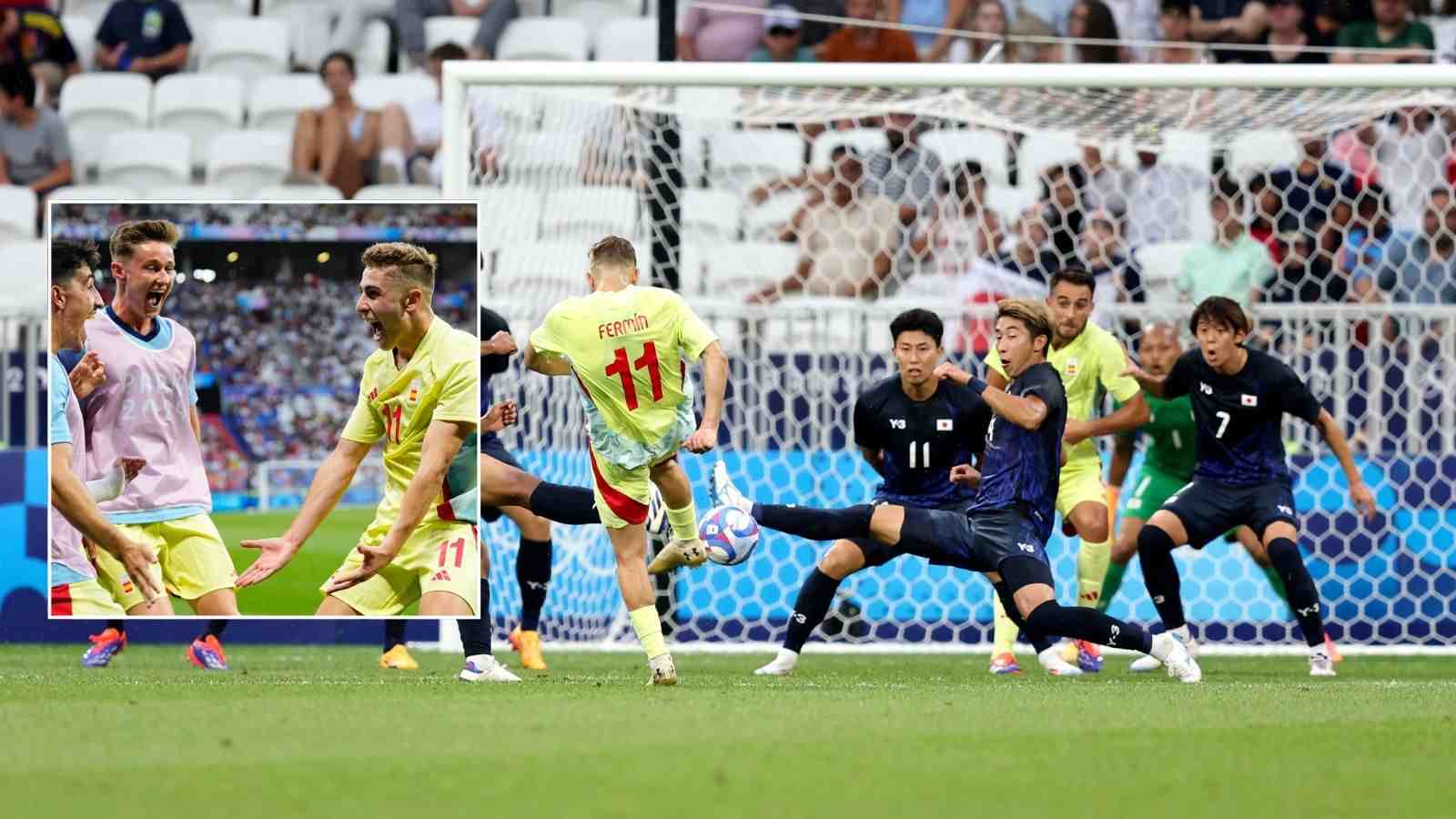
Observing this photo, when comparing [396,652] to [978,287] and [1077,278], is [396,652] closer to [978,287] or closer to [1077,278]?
[1077,278]

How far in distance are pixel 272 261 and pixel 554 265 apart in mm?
4195

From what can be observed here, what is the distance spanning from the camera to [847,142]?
15094 millimetres

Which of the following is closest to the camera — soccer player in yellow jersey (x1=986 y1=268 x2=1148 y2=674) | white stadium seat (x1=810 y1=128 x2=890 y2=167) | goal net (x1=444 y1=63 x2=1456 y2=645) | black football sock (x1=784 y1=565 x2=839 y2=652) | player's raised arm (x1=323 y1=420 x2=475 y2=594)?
player's raised arm (x1=323 y1=420 x2=475 y2=594)

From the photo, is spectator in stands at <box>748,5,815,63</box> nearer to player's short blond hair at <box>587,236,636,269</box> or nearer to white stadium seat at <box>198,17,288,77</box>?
white stadium seat at <box>198,17,288,77</box>

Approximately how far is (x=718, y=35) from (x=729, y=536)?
922 centimetres

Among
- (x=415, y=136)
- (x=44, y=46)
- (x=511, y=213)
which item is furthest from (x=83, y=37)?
(x=511, y=213)

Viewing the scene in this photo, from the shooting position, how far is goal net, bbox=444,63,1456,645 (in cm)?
1163

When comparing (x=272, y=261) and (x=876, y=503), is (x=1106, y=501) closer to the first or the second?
(x=876, y=503)

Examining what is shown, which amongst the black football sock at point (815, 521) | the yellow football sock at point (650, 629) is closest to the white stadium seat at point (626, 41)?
the black football sock at point (815, 521)

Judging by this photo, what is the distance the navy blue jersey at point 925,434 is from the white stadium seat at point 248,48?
991cm

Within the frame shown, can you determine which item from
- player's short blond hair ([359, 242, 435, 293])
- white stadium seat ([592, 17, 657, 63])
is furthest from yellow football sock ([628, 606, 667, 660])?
white stadium seat ([592, 17, 657, 63])

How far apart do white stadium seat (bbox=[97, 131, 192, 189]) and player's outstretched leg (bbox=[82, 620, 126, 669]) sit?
25.3ft

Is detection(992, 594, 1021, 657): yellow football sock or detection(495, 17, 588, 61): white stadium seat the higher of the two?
detection(495, 17, 588, 61): white stadium seat

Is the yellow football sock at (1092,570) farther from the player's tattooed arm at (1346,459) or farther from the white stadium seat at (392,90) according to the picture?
the white stadium seat at (392,90)
